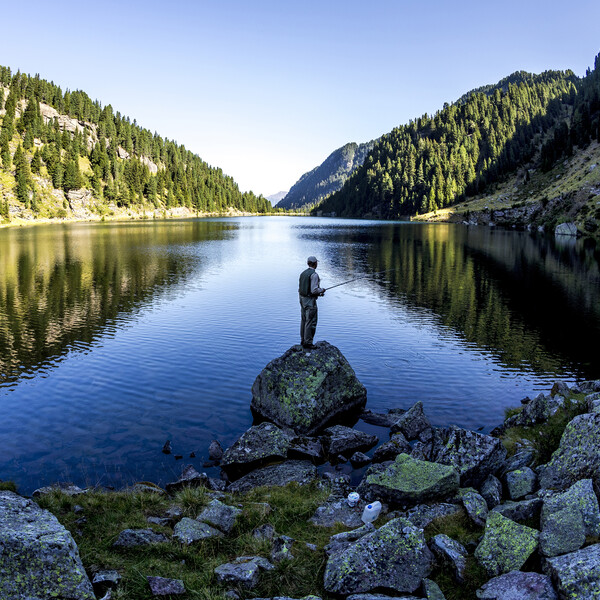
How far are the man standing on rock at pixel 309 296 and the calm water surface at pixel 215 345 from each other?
424 centimetres

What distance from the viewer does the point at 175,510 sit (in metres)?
10.9

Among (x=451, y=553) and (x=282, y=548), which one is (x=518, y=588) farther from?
(x=282, y=548)

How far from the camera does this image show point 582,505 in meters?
8.39

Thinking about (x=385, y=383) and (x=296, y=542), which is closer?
(x=296, y=542)

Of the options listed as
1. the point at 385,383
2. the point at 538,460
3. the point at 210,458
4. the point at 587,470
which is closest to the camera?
the point at 587,470

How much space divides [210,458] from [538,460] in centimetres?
1083

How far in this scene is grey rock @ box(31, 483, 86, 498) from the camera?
38.1 feet

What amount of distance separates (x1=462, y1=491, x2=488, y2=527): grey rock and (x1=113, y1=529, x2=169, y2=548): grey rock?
22.4ft

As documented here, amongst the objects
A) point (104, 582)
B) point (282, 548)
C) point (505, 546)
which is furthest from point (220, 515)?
point (505, 546)

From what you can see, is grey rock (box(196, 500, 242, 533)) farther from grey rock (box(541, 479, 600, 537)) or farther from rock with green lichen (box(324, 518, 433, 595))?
grey rock (box(541, 479, 600, 537))

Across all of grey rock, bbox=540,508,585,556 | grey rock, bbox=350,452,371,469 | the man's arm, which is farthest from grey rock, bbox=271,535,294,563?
the man's arm

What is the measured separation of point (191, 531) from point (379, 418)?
11.0m

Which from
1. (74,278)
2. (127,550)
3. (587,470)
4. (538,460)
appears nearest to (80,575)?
(127,550)

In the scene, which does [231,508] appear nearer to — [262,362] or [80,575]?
[80,575]
